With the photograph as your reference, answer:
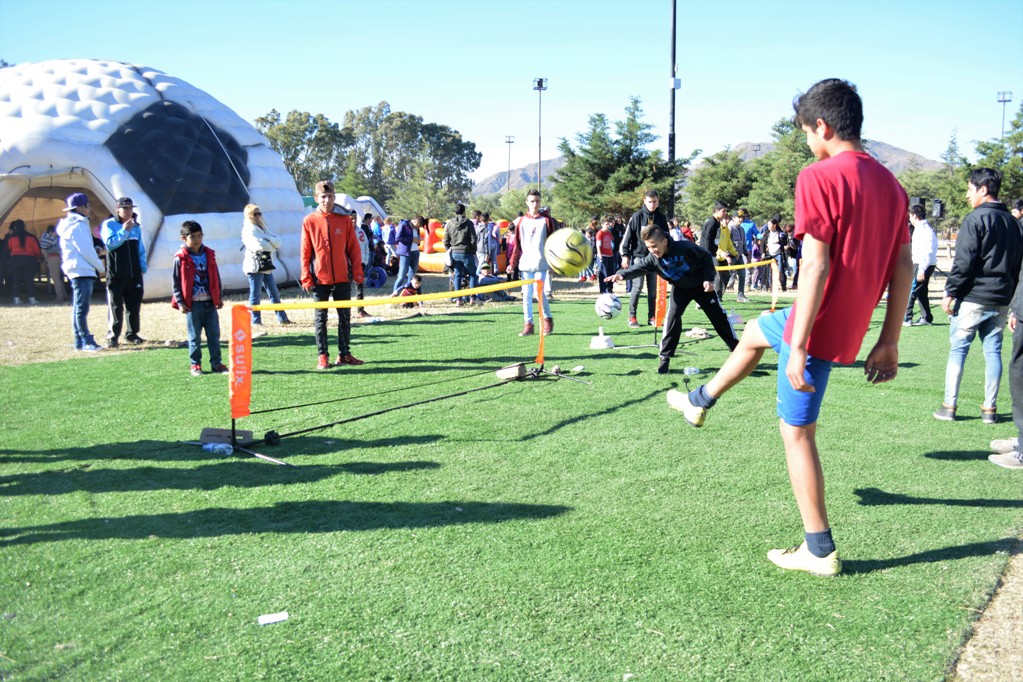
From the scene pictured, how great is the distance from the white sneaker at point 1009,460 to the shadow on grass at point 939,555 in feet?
5.06

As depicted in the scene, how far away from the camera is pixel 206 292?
9.41m

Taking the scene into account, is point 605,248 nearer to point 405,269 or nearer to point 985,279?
point 405,269

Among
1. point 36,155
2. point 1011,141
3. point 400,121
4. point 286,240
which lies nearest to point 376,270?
point 286,240

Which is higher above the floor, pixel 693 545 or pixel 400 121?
pixel 400 121

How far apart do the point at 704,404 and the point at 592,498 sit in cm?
92

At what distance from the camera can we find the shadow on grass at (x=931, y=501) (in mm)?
4750

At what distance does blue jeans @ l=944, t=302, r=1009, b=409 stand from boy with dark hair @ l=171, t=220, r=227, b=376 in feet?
25.2

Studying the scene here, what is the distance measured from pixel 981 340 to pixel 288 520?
5.93 m

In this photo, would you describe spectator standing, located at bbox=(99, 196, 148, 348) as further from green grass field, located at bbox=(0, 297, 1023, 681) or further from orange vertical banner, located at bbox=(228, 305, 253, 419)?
orange vertical banner, located at bbox=(228, 305, 253, 419)

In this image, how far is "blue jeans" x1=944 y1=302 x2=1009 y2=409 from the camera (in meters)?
6.73

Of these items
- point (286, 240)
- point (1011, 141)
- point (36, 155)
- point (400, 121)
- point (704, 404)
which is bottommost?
point (704, 404)

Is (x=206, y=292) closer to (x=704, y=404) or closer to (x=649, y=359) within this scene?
(x=649, y=359)

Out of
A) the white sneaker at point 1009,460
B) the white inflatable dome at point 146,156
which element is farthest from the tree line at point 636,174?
the white sneaker at point 1009,460

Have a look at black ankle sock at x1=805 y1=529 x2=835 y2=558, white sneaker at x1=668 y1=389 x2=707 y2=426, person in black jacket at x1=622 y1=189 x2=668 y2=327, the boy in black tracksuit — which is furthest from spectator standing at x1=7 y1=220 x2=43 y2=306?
black ankle sock at x1=805 y1=529 x2=835 y2=558
